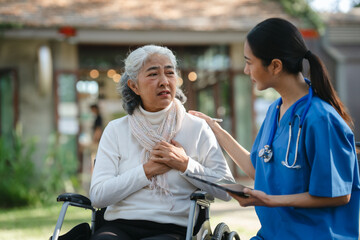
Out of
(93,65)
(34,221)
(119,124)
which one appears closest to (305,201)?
(119,124)

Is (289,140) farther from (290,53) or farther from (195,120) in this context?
(195,120)

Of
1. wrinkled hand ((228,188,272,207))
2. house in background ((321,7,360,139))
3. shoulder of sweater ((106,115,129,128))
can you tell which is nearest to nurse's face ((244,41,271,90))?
wrinkled hand ((228,188,272,207))

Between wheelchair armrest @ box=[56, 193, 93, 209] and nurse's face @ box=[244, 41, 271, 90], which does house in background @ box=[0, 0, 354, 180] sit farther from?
nurse's face @ box=[244, 41, 271, 90]

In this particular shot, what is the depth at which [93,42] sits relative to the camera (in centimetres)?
995

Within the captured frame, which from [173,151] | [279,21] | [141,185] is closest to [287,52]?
[279,21]

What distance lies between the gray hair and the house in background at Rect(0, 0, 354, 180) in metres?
6.22

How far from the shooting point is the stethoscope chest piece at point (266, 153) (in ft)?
7.51

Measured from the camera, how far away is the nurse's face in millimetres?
2277

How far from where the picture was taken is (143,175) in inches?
109

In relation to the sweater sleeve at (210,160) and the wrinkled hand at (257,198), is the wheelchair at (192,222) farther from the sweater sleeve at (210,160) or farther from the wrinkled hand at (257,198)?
the wrinkled hand at (257,198)

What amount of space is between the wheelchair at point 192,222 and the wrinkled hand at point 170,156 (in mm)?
173

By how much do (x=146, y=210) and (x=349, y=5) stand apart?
21.1 metres

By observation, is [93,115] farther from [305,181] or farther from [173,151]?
[305,181]

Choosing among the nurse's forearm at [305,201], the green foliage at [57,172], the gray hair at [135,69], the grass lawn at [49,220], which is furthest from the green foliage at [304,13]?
the nurse's forearm at [305,201]
